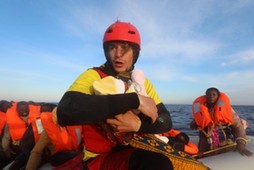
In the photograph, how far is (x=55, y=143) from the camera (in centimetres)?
460

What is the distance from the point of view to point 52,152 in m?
4.61

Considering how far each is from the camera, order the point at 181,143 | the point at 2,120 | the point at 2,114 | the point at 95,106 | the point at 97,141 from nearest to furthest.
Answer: the point at 95,106
the point at 97,141
the point at 181,143
the point at 2,120
the point at 2,114

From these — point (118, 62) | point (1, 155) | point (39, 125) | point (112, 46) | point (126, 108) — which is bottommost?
point (1, 155)

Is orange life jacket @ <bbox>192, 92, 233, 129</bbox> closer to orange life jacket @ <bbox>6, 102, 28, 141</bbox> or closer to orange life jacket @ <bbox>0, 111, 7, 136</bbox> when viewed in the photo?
orange life jacket @ <bbox>6, 102, 28, 141</bbox>

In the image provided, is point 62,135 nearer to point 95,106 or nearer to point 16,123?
point 95,106

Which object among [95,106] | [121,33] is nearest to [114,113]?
[95,106]

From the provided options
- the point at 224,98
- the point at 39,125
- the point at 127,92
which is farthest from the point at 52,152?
the point at 224,98

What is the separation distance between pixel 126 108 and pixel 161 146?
0.66m

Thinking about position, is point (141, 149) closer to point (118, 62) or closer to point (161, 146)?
point (161, 146)

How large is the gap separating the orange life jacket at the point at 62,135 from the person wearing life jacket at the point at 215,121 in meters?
2.98

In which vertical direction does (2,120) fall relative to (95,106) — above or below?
below

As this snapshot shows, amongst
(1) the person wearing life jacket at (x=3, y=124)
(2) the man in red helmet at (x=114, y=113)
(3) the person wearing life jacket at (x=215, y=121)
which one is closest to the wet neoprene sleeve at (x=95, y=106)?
(2) the man in red helmet at (x=114, y=113)

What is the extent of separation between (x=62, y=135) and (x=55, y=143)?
0.64 ft

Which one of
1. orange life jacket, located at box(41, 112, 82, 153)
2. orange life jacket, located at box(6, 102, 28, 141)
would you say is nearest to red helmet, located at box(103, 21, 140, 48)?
orange life jacket, located at box(41, 112, 82, 153)
